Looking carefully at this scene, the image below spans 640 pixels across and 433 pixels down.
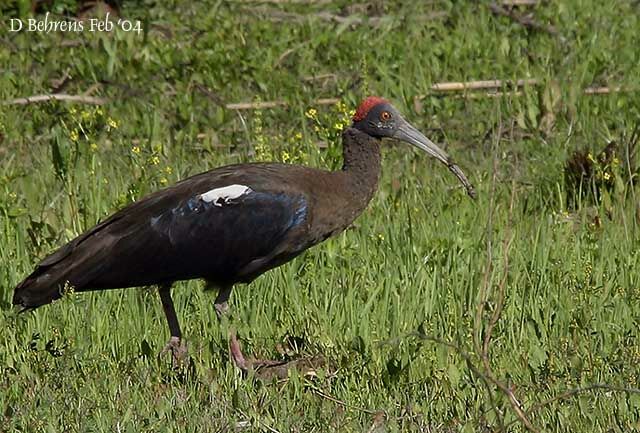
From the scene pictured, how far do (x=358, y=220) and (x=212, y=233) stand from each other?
152cm

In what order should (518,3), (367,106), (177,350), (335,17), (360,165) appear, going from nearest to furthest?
(177,350) < (360,165) < (367,106) < (335,17) < (518,3)

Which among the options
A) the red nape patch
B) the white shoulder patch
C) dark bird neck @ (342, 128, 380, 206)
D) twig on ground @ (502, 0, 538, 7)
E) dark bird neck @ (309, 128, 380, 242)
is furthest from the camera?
twig on ground @ (502, 0, 538, 7)

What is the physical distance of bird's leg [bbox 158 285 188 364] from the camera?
6.51 metres

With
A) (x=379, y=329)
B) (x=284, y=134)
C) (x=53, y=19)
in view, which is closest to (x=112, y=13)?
(x=53, y=19)

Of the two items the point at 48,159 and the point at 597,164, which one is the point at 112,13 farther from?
the point at 597,164

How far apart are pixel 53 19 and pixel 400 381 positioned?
6427 mm

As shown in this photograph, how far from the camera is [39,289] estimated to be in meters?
6.78

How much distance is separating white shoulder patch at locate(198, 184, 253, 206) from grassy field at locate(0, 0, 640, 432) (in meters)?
0.58

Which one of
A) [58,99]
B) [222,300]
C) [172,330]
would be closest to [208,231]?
[222,300]

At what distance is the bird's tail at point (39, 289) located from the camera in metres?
6.76

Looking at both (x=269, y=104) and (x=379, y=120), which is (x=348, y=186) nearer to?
(x=379, y=120)

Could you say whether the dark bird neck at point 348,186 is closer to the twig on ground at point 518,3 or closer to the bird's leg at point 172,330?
the bird's leg at point 172,330

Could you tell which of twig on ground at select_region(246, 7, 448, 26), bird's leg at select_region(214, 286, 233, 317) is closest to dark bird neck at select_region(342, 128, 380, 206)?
bird's leg at select_region(214, 286, 233, 317)

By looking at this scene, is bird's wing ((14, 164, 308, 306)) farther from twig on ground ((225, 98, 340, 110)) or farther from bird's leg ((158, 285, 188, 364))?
twig on ground ((225, 98, 340, 110))
